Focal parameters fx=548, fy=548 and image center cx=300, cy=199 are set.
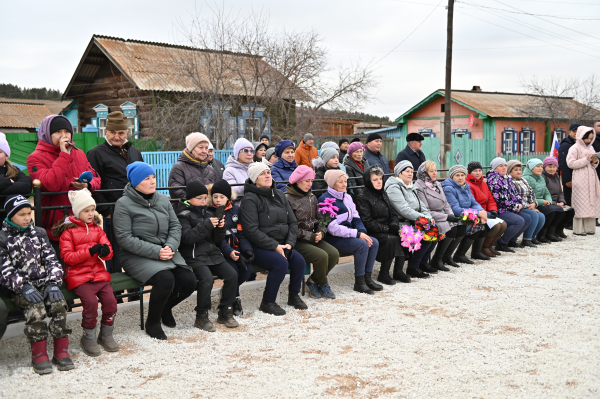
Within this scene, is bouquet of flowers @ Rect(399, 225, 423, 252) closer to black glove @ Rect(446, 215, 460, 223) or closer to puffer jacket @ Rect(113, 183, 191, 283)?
black glove @ Rect(446, 215, 460, 223)

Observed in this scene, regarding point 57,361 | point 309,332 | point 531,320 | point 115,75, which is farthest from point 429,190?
point 115,75

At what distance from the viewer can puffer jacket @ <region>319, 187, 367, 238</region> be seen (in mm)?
6270

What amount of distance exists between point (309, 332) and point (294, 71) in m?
14.8

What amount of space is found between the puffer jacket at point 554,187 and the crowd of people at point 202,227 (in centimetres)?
188

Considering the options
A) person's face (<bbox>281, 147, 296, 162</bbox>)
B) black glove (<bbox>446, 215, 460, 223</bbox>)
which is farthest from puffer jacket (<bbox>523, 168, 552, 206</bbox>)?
person's face (<bbox>281, 147, 296, 162</bbox>)

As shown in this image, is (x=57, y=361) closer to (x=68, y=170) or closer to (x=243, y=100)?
(x=68, y=170)

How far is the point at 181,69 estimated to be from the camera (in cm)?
1814

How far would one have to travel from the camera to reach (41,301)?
3.97 metres

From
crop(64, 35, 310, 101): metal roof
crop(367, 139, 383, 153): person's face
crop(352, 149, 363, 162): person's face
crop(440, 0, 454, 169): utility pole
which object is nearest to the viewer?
crop(352, 149, 363, 162): person's face

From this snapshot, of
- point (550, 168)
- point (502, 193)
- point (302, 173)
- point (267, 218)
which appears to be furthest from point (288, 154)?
point (550, 168)

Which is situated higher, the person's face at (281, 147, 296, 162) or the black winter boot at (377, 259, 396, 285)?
the person's face at (281, 147, 296, 162)

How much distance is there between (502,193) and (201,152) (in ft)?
17.2

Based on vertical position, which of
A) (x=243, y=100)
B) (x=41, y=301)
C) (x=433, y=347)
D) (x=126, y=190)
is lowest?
Result: (x=433, y=347)

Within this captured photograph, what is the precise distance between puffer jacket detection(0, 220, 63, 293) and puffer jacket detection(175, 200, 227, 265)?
117 cm
